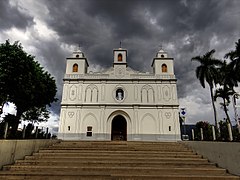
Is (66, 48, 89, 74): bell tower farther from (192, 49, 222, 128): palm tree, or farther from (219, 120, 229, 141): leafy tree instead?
(219, 120, 229, 141): leafy tree

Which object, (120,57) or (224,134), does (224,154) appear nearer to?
(224,134)

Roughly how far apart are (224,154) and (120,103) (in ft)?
50.5

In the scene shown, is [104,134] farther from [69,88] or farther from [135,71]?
[135,71]

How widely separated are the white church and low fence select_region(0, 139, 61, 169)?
1169 cm

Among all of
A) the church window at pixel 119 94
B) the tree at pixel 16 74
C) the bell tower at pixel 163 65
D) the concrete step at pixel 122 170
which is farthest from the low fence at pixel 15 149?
the bell tower at pixel 163 65

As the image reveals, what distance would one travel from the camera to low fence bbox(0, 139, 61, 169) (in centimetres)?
616

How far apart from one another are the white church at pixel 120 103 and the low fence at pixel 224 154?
12216 millimetres

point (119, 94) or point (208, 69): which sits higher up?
point (208, 69)

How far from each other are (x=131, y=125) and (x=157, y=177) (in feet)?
50.5

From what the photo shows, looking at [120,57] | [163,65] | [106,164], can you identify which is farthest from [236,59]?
[106,164]

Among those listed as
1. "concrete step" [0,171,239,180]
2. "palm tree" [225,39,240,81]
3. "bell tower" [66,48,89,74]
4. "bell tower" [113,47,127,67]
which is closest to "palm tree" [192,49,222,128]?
"palm tree" [225,39,240,81]

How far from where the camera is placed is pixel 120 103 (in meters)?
A: 21.3

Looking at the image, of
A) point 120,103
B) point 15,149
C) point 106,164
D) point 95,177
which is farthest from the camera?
point 120,103

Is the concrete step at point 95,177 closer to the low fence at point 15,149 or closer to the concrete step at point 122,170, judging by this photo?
the concrete step at point 122,170
